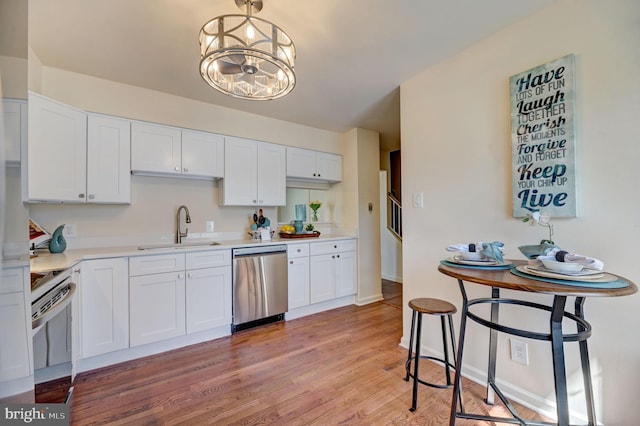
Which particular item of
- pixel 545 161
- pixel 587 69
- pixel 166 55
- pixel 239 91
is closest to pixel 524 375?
pixel 545 161

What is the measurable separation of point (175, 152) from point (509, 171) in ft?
→ 9.50

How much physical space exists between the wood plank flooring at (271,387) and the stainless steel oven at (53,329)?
0.43 metres

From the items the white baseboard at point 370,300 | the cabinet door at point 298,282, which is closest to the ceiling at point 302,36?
the cabinet door at point 298,282

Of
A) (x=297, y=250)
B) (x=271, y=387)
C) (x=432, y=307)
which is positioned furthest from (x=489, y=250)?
(x=297, y=250)

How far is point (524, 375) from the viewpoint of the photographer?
1648 millimetres

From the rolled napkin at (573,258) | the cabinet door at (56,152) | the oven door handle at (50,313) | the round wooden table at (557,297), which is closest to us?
the oven door handle at (50,313)

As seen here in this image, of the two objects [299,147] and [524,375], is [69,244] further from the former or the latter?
[524,375]

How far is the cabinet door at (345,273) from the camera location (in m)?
3.46

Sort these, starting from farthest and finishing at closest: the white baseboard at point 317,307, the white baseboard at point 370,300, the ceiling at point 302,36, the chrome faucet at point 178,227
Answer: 1. the white baseboard at point 370,300
2. the white baseboard at point 317,307
3. the chrome faucet at point 178,227
4. the ceiling at point 302,36

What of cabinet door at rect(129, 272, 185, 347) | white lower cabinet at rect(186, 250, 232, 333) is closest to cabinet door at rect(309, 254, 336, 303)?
white lower cabinet at rect(186, 250, 232, 333)

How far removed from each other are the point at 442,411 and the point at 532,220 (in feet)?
4.14

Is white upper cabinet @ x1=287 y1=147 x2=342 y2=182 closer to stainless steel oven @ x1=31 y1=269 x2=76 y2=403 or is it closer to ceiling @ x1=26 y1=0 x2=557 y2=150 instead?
ceiling @ x1=26 y1=0 x2=557 y2=150

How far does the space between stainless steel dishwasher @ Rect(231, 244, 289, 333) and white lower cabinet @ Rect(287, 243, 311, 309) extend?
3.0 inches

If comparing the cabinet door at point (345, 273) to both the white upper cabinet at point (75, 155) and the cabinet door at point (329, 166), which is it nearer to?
the cabinet door at point (329, 166)
